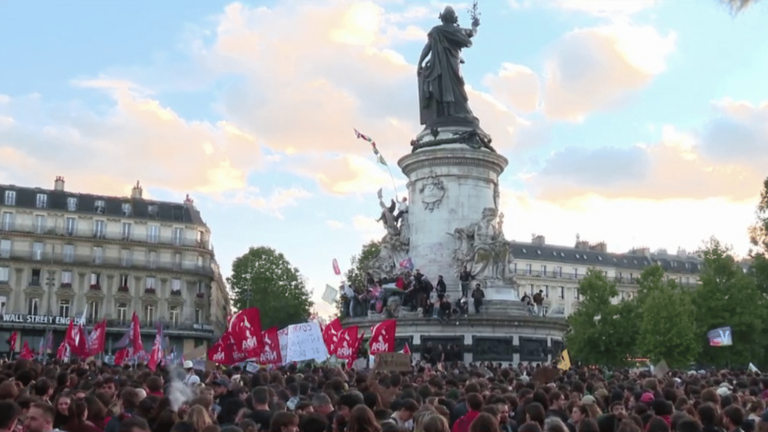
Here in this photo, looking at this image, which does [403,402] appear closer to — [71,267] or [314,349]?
[314,349]

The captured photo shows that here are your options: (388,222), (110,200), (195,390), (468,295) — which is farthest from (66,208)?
(195,390)

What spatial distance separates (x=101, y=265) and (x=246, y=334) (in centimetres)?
6687

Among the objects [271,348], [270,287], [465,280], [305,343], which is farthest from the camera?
[270,287]

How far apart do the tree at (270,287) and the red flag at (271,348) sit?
7161 cm

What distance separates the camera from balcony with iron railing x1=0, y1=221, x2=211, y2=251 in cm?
8094

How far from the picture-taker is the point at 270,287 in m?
95.8

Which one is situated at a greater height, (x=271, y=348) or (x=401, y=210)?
(x=401, y=210)

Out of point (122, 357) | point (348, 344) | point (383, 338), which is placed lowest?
point (122, 357)

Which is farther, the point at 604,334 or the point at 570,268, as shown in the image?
the point at 570,268

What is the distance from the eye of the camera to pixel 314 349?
21844 millimetres

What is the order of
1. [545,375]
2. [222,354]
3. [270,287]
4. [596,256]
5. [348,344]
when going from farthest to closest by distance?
[596,256] → [270,287] → [348,344] → [222,354] → [545,375]

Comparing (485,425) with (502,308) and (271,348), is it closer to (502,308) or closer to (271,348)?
(271,348)

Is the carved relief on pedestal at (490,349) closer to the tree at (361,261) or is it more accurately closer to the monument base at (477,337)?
the monument base at (477,337)

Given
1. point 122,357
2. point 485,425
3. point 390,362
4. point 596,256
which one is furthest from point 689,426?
point 596,256
